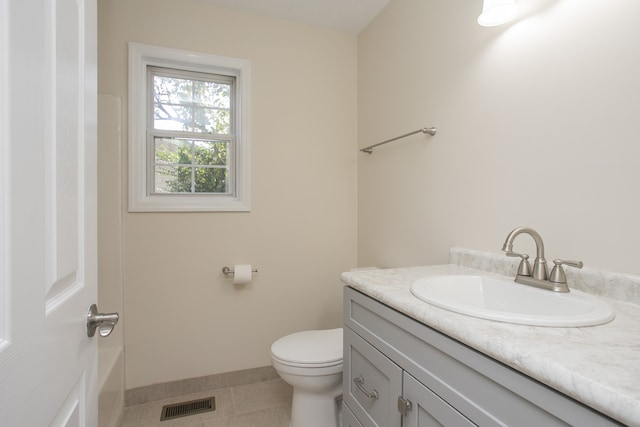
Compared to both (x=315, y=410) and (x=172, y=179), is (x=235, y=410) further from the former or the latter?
(x=172, y=179)

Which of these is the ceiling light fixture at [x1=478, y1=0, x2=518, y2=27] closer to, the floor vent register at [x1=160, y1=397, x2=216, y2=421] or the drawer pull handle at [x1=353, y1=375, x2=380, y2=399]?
the drawer pull handle at [x1=353, y1=375, x2=380, y2=399]

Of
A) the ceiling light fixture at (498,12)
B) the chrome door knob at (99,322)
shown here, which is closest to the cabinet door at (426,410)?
the chrome door knob at (99,322)

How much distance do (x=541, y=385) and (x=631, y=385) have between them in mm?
120

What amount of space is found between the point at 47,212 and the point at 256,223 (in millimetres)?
1610

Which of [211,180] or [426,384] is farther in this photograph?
[211,180]

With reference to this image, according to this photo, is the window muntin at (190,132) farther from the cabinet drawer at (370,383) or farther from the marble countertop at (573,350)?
the marble countertop at (573,350)

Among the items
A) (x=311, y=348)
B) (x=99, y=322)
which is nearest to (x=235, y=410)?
(x=311, y=348)

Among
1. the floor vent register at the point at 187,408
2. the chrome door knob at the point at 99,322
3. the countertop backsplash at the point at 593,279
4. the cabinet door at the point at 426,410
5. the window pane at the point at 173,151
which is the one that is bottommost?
the floor vent register at the point at 187,408

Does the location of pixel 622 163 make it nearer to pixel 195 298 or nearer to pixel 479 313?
pixel 479 313

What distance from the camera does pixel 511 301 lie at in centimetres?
103

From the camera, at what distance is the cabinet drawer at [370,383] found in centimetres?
92

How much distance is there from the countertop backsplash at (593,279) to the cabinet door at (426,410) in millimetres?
616

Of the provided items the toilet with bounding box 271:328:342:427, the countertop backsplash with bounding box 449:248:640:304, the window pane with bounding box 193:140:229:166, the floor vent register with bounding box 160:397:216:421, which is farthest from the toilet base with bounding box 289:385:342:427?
the window pane with bounding box 193:140:229:166

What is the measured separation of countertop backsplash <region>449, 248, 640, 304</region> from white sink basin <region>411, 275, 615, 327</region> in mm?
50
